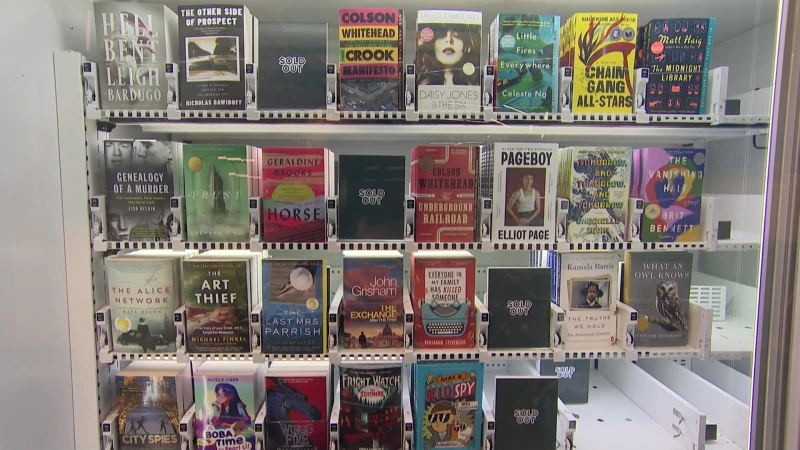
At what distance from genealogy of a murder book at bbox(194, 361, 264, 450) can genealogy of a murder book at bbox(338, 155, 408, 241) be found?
0.84 meters

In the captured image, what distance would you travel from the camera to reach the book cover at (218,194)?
1908 millimetres

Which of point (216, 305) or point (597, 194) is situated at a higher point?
point (597, 194)

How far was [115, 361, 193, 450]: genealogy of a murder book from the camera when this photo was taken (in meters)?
1.99

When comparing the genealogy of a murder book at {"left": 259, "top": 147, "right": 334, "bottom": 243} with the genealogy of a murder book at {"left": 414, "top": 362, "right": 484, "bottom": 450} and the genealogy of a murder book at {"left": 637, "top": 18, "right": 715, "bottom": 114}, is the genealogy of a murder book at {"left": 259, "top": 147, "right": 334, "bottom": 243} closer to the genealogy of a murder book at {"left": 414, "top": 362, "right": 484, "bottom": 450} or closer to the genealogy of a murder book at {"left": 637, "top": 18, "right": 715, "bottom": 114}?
the genealogy of a murder book at {"left": 414, "top": 362, "right": 484, "bottom": 450}

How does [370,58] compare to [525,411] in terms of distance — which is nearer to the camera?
[370,58]

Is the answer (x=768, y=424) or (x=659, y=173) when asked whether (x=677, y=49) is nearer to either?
(x=659, y=173)

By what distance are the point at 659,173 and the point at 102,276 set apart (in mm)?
2600

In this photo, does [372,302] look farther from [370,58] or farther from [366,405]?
[370,58]

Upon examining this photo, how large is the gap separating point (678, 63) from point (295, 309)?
206 cm

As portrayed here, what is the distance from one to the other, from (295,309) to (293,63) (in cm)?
110

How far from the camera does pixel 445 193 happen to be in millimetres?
1925

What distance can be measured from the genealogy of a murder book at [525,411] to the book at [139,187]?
172 centimetres

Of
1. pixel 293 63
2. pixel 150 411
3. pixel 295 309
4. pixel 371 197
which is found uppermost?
pixel 293 63

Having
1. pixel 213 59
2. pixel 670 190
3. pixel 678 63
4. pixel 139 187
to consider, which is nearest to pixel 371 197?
pixel 213 59
